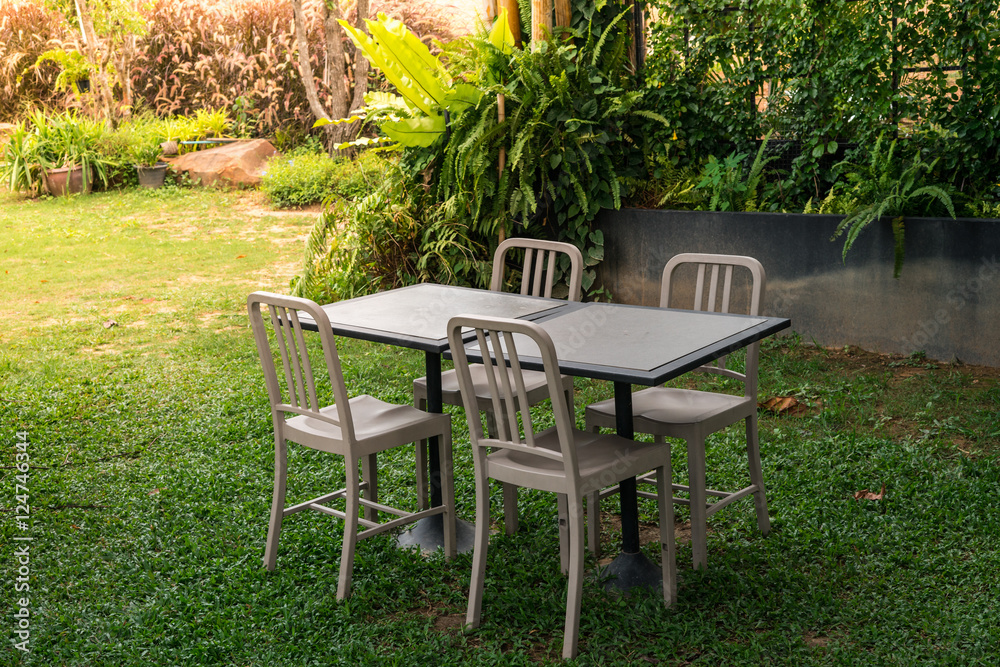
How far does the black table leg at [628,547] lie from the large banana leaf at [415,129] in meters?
4.08

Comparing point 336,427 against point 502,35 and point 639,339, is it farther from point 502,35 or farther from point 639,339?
point 502,35

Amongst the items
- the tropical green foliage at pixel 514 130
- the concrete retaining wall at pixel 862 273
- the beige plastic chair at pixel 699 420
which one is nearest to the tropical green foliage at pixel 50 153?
the tropical green foliage at pixel 514 130

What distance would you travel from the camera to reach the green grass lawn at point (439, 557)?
124 inches

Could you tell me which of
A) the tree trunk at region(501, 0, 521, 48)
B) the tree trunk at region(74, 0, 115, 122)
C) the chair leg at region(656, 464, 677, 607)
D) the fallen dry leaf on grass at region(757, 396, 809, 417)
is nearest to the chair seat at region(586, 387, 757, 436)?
the chair leg at region(656, 464, 677, 607)

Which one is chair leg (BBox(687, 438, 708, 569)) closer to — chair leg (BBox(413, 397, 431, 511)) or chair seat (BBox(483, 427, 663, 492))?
chair seat (BBox(483, 427, 663, 492))

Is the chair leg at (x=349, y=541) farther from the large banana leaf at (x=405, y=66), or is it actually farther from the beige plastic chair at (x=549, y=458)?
the large banana leaf at (x=405, y=66)

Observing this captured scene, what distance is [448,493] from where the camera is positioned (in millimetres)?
3727

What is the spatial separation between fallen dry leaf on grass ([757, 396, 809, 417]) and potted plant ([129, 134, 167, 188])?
11.6 m

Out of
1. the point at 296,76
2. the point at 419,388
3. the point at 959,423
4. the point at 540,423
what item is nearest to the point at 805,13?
the point at 959,423

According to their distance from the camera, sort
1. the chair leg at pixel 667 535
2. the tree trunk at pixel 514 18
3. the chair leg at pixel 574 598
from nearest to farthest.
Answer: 1. the chair leg at pixel 574 598
2. the chair leg at pixel 667 535
3. the tree trunk at pixel 514 18

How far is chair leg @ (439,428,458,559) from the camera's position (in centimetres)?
369

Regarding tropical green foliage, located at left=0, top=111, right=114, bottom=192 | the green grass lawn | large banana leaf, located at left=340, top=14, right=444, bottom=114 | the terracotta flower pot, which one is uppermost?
large banana leaf, located at left=340, top=14, right=444, bottom=114

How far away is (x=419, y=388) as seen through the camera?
409 cm

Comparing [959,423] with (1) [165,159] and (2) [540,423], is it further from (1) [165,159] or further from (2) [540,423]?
(1) [165,159]
